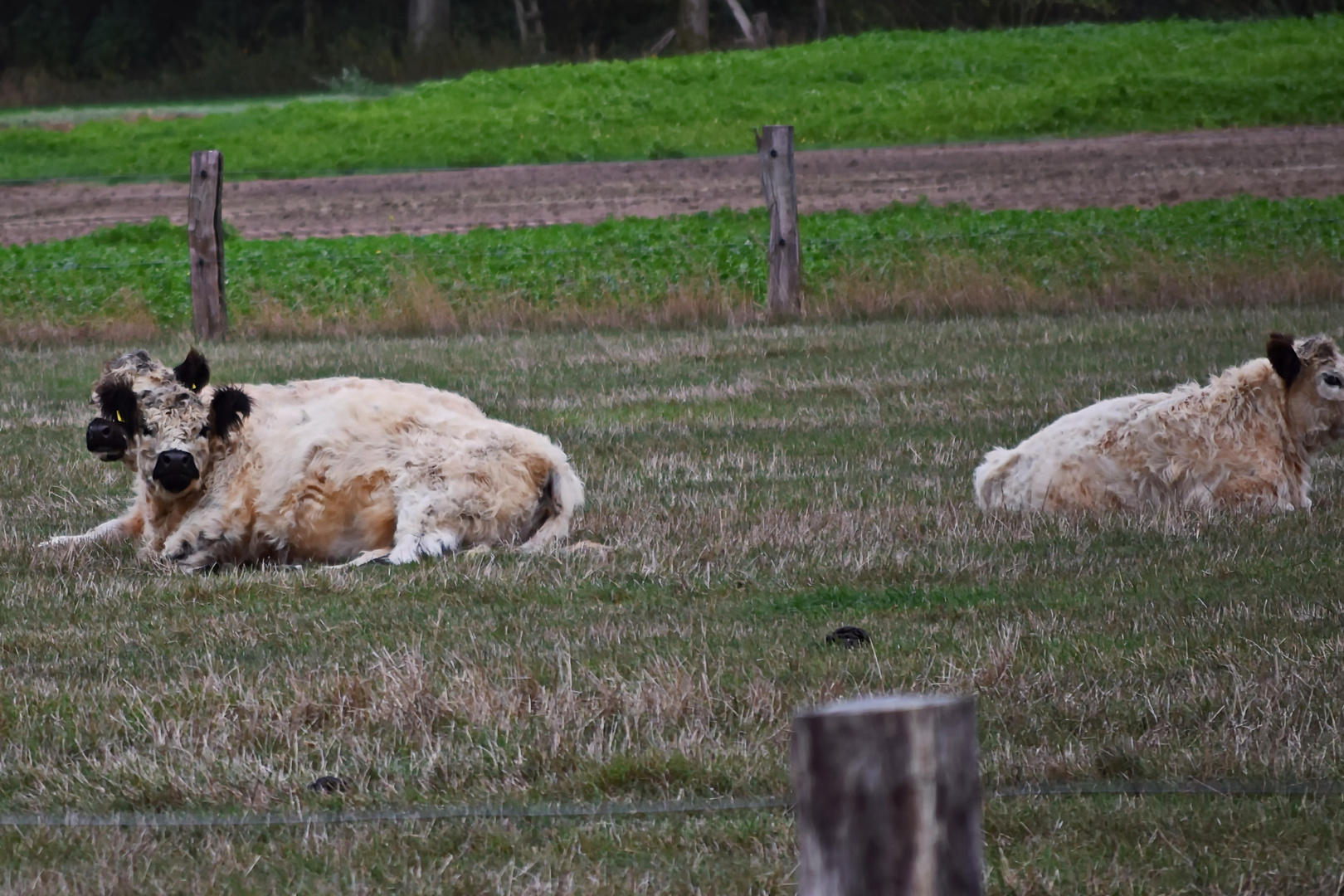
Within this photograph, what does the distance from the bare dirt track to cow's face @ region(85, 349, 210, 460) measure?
20002mm

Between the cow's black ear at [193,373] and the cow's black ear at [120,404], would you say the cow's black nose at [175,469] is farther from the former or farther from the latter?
the cow's black ear at [193,373]

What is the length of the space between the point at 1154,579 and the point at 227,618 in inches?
139

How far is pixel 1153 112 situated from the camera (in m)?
37.1

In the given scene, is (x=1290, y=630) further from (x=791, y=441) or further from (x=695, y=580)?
(x=791, y=441)

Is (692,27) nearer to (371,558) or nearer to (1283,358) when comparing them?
(1283,358)

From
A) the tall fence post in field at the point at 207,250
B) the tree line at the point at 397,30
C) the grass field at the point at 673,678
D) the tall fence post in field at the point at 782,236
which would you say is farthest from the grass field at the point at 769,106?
the grass field at the point at 673,678

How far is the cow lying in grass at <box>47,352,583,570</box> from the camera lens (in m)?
7.53

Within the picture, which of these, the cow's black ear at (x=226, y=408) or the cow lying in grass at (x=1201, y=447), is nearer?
the cow's black ear at (x=226, y=408)

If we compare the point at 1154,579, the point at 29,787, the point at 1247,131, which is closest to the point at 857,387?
the point at 1154,579

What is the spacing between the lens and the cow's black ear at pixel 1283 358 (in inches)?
324

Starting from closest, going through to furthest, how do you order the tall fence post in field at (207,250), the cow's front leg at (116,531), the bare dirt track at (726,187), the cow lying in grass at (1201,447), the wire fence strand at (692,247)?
the cow's front leg at (116,531)
the cow lying in grass at (1201,447)
the tall fence post in field at (207,250)
the wire fence strand at (692,247)
the bare dirt track at (726,187)

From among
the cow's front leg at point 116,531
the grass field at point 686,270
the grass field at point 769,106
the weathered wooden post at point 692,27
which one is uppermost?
the weathered wooden post at point 692,27

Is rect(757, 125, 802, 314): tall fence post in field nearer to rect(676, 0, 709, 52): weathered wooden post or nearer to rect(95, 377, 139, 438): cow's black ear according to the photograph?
rect(95, 377, 139, 438): cow's black ear

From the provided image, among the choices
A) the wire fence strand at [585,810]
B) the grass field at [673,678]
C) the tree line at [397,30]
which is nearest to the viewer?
the grass field at [673,678]
